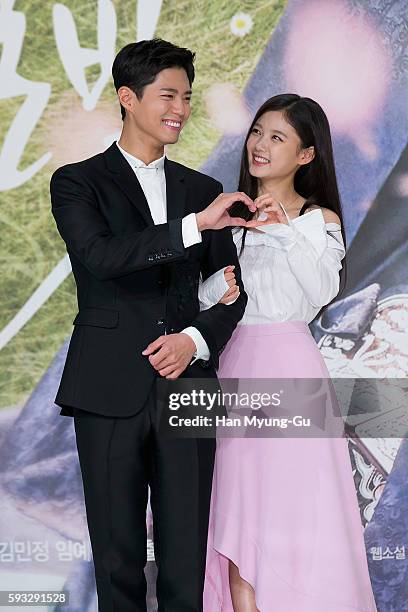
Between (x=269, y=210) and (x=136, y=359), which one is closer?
(x=136, y=359)

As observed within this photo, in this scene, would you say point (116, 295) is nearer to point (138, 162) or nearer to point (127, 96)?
point (138, 162)

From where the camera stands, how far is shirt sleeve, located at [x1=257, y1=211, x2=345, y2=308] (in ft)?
7.30

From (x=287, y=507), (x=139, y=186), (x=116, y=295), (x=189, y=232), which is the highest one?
(x=139, y=186)

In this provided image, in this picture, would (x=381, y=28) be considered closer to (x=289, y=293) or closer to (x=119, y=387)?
(x=289, y=293)

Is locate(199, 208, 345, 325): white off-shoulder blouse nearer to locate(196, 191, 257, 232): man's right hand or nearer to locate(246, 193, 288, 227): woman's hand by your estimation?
locate(246, 193, 288, 227): woman's hand

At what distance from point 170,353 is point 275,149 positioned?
29.4 inches

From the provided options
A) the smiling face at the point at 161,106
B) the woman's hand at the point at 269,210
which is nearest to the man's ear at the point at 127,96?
the smiling face at the point at 161,106

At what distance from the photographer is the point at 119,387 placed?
1966mm

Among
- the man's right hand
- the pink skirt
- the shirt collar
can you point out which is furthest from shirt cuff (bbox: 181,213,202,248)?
the pink skirt

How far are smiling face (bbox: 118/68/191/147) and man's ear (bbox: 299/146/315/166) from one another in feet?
1.46

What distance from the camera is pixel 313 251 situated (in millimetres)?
2248

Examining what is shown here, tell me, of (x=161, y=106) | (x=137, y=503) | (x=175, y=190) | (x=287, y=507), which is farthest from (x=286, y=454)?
(x=161, y=106)

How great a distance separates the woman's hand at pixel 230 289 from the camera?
2061 millimetres

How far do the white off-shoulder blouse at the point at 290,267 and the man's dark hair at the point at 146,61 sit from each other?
18.7 inches
